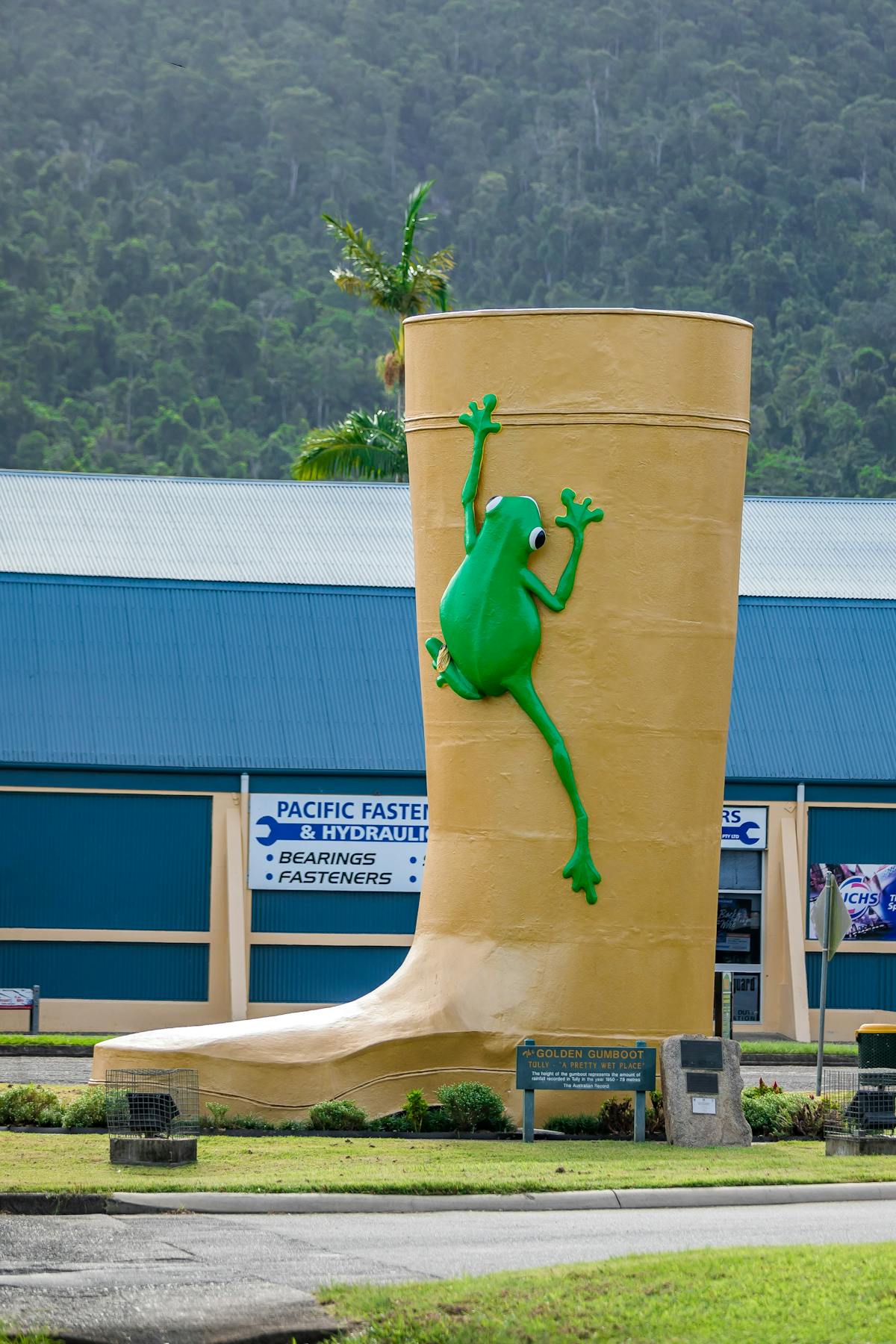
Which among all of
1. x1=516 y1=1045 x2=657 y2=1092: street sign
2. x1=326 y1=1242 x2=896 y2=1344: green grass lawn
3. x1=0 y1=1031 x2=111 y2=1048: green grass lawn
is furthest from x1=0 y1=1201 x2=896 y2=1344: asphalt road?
x1=0 y1=1031 x2=111 y2=1048: green grass lawn

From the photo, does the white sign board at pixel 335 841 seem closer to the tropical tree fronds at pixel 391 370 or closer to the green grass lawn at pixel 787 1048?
the green grass lawn at pixel 787 1048

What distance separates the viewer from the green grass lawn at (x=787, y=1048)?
2966 cm

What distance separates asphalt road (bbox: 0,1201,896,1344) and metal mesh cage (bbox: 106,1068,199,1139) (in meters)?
2.50

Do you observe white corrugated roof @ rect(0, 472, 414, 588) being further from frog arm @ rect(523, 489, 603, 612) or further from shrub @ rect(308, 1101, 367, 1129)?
shrub @ rect(308, 1101, 367, 1129)

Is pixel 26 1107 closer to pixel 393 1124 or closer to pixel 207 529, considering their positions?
pixel 393 1124

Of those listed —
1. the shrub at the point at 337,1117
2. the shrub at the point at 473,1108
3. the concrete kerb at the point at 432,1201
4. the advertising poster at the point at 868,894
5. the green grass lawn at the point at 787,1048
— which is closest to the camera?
the concrete kerb at the point at 432,1201

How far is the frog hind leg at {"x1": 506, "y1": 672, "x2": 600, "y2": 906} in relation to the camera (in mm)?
19641

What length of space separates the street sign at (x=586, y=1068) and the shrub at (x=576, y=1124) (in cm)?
56

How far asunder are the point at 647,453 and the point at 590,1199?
23.2ft

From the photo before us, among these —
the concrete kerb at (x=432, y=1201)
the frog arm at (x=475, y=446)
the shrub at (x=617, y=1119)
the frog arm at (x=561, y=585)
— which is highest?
the frog arm at (x=475, y=446)

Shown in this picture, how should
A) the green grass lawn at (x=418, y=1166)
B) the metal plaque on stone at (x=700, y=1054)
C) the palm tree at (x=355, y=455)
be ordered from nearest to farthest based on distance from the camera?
the green grass lawn at (x=418, y=1166), the metal plaque on stone at (x=700, y=1054), the palm tree at (x=355, y=455)

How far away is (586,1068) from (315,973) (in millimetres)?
14543

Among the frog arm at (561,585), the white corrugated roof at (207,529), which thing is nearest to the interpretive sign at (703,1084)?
the frog arm at (561,585)

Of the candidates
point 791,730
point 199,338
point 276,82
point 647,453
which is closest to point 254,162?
point 276,82
